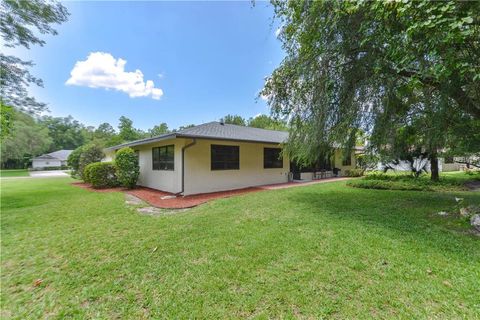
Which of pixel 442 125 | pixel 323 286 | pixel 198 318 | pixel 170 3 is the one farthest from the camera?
pixel 170 3

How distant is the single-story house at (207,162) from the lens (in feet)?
29.9

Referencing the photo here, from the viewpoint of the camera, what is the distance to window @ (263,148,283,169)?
12.1 metres

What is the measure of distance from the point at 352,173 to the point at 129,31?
1624 centimetres

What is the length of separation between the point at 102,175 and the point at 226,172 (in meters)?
6.98

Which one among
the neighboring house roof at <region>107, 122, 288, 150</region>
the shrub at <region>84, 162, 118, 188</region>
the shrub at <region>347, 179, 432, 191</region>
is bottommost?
the shrub at <region>347, 179, 432, 191</region>

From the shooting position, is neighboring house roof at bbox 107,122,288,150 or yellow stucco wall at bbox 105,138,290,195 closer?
neighboring house roof at bbox 107,122,288,150

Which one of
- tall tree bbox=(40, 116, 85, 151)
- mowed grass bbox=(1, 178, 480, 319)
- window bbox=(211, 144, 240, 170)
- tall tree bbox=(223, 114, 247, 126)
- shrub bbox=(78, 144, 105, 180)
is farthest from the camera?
tall tree bbox=(40, 116, 85, 151)

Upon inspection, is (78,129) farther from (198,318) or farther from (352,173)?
(198,318)

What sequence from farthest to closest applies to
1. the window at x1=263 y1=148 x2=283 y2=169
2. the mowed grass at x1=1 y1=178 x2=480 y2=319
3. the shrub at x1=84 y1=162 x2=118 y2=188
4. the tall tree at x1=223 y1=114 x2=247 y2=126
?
the tall tree at x1=223 y1=114 x2=247 y2=126 < the window at x1=263 y1=148 x2=283 y2=169 < the shrub at x1=84 y1=162 x2=118 y2=188 < the mowed grass at x1=1 y1=178 x2=480 y2=319

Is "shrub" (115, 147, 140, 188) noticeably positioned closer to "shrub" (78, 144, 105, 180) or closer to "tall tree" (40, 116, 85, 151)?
"shrub" (78, 144, 105, 180)

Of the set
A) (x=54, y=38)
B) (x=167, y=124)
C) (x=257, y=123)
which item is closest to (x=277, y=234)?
(x=54, y=38)

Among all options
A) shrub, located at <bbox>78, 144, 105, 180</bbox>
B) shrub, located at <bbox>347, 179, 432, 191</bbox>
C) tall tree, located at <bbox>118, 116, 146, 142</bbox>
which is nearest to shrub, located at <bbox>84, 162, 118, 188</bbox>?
shrub, located at <bbox>78, 144, 105, 180</bbox>

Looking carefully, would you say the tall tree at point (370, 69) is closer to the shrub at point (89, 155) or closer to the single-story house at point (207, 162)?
the single-story house at point (207, 162)

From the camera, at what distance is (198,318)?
2.19 meters
